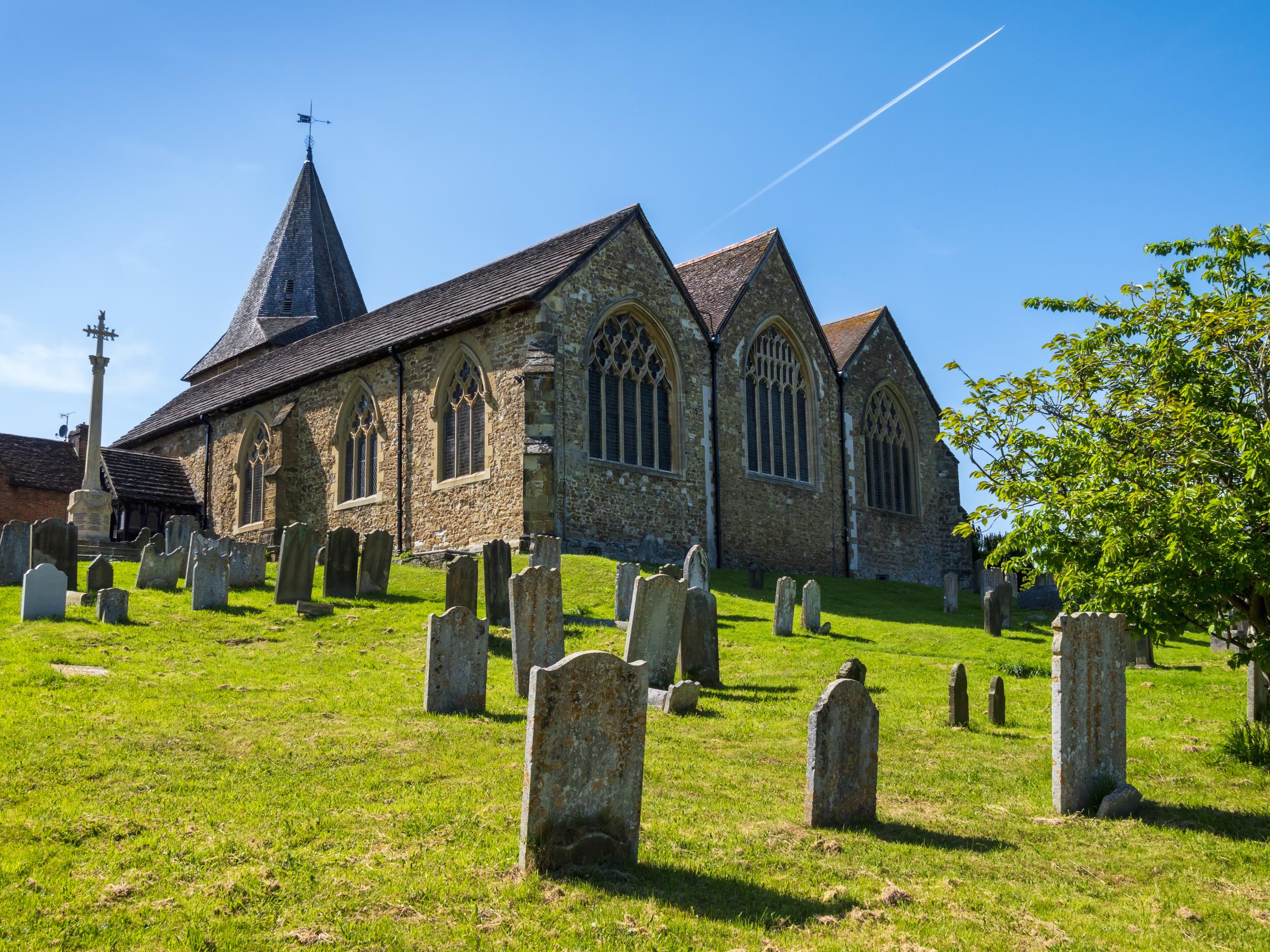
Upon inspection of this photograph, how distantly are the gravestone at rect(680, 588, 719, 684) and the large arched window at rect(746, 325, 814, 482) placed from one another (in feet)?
50.4

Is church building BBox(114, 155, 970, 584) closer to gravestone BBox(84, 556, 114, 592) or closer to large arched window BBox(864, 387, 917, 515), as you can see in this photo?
large arched window BBox(864, 387, 917, 515)

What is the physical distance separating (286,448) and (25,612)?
1573 centimetres

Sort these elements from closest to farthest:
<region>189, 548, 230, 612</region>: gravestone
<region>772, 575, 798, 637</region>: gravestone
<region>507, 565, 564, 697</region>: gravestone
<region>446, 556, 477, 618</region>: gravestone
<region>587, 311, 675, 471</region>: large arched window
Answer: <region>507, 565, 564, 697</region>: gravestone < <region>446, 556, 477, 618</region>: gravestone < <region>189, 548, 230, 612</region>: gravestone < <region>772, 575, 798, 637</region>: gravestone < <region>587, 311, 675, 471</region>: large arched window

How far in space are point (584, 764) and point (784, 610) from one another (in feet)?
33.2

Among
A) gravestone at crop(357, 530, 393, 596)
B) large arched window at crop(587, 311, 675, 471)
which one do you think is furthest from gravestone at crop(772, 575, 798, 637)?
large arched window at crop(587, 311, 675, 471)

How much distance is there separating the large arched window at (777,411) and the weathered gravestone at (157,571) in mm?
14346

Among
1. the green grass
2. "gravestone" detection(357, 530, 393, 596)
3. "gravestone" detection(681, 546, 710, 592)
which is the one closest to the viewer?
the green grass

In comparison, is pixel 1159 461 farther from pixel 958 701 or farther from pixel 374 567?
pixel 374 567

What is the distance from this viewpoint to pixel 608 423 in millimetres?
23562

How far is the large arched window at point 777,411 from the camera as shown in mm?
27203

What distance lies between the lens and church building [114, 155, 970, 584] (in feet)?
74.3

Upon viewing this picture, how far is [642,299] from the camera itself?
80.5ft

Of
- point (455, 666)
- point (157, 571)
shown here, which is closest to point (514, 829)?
point (455, 666)

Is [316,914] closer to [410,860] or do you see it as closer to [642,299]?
[410,860]
